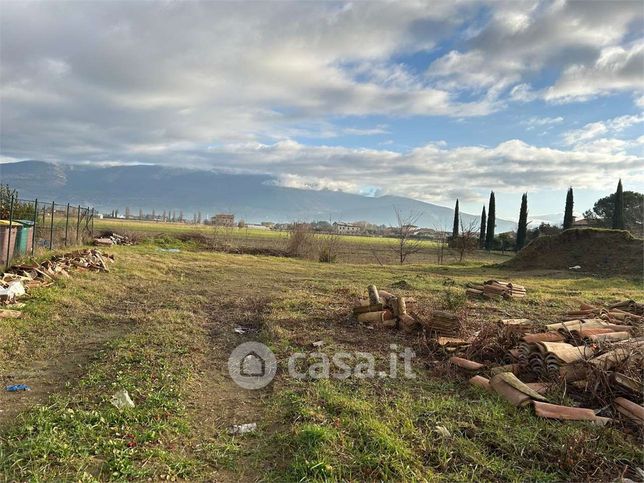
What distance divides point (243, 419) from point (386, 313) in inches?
151

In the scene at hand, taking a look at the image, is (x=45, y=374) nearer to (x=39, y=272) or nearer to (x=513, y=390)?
(x=513, y=390)

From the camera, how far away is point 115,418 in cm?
347

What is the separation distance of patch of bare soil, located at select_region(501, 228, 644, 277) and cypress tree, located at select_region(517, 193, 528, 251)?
20.7 meters

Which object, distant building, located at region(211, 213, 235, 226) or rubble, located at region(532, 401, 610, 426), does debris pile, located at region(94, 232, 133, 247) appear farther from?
rubble, located at region(532, 401, 610, 426)

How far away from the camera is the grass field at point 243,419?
2.92 m

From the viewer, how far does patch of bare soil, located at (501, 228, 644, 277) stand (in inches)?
774

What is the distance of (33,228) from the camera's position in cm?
1245

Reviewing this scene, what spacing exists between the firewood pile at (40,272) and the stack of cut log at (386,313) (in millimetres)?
5448

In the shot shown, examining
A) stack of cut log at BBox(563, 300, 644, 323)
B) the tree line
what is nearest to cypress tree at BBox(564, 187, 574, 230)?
the tree line

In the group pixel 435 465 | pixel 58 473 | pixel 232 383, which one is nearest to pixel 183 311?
pixel 232 383

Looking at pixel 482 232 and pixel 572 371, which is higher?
pixel 482 232

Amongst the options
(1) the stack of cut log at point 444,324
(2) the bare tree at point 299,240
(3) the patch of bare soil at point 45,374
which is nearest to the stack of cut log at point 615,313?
(1) the stack of cut log at point 444,324

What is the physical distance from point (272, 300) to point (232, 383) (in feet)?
15.4

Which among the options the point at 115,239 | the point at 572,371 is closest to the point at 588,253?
the point at 572,371
